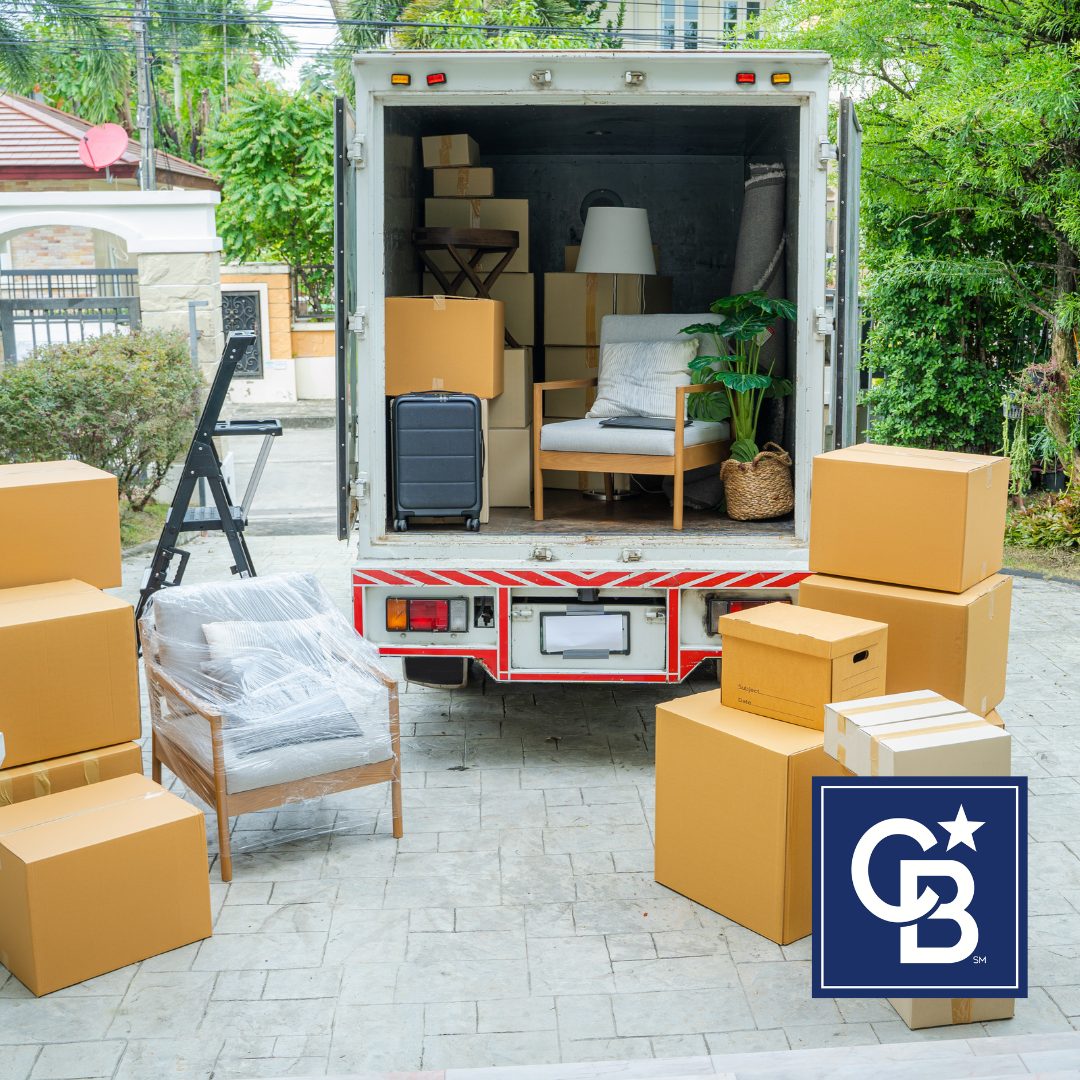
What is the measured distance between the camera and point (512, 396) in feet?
17.6

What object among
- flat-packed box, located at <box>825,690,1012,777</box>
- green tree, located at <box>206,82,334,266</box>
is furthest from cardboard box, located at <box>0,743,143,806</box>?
green tree, located at <box>206,82,334,266</box>

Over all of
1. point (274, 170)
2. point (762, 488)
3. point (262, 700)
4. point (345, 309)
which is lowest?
point (262, 700)

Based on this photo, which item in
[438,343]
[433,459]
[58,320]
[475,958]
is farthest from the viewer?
[58,320]

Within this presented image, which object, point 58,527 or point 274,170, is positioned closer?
point 58,527

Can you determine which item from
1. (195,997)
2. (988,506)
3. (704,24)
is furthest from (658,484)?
(704,24)

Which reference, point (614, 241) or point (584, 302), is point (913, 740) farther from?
point (584, 302)

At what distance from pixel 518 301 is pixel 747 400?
1.41 m

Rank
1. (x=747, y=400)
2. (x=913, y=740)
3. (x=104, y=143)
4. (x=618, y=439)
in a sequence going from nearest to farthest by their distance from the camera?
(x=913, y=740) → (x=618, y=439) → (x=747, y=400) → (x=104, y=143)

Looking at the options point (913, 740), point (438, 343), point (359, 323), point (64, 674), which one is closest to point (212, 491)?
point (438, 343)

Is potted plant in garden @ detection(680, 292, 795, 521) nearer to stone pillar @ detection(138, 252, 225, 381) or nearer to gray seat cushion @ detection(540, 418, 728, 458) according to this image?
gray seat cushion @ detection(540, 418, 728, 458)

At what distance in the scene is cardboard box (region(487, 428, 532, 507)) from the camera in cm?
539

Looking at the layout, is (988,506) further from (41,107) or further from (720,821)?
(41,107)

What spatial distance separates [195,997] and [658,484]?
3539mm

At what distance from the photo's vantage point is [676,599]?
4.40 meters
